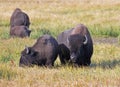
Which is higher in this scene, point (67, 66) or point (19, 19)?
point (67, 66)

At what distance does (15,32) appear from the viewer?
19281 millimetres

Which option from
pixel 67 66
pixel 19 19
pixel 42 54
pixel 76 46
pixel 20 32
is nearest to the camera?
pixel 67 66

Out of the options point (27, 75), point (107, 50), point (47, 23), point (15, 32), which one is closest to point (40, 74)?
point (27, 75)

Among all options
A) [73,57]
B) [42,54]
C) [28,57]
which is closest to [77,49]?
[73,57]

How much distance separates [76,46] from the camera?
10938 mm

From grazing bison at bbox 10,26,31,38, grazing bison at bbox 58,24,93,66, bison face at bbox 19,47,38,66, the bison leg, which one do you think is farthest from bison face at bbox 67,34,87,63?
grazing bison at bbox 10,26,31,38

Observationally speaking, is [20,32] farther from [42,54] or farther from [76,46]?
[76,46]

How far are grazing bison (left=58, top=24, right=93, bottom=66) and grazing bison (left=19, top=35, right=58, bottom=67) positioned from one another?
26 centimetres

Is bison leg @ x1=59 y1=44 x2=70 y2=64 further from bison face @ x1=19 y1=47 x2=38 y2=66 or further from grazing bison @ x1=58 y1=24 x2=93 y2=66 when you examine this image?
bison face @ x1=19 y1=47 x2=38 y2=66

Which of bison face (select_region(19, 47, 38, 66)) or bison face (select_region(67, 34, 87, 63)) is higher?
bison face (select_region(67, 34, 87, 63))

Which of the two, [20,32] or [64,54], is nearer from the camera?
[64,54]

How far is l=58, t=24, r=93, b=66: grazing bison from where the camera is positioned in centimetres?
1091

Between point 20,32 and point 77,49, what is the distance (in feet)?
28.5

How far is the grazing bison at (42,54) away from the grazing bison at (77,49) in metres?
0.26
